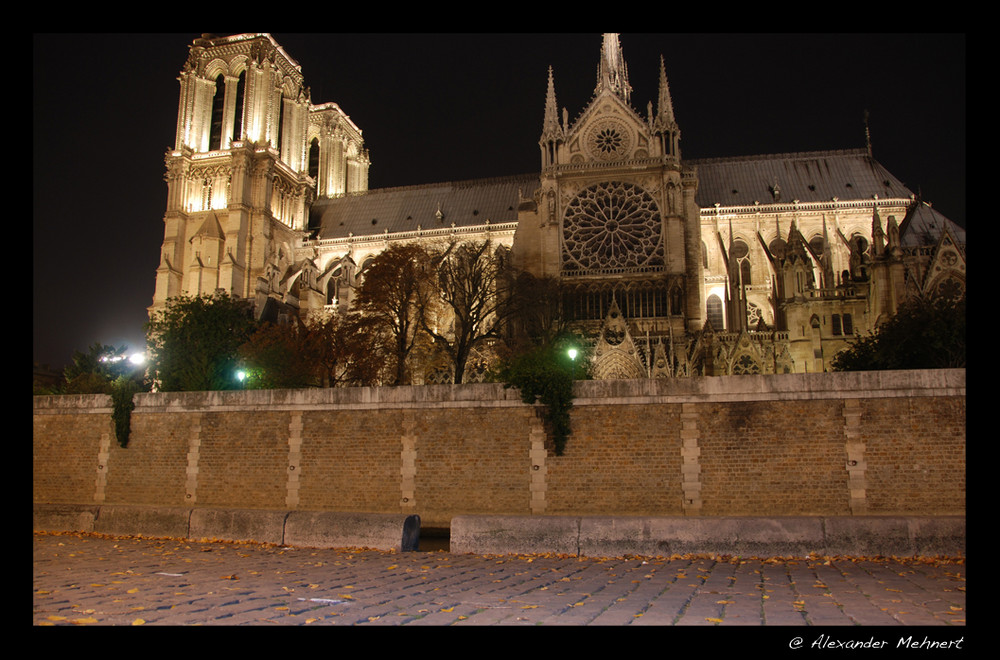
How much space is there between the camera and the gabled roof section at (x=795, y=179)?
136 ft

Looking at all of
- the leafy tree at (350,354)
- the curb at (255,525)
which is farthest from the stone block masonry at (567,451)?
the leafy tree at (350,354)

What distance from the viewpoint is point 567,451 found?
12938 millimetres

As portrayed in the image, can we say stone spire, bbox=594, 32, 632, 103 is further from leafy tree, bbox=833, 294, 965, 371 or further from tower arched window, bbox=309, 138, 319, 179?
leafy tree, bbox=833, 294, 965, 371

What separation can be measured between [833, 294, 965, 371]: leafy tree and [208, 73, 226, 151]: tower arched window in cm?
4238

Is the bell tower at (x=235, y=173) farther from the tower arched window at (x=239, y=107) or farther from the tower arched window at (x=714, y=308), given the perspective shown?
the tower arched window at (x=714, y=308)

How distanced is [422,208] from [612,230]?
782 inches

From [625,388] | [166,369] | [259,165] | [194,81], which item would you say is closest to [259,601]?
[625,388]

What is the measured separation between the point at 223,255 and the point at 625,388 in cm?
3654

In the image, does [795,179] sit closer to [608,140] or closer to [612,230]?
[608,140]

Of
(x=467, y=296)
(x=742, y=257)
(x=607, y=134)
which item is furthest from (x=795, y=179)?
(x=467, y=296)

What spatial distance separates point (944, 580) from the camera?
7312 mm

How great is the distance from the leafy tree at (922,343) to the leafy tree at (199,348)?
55.9 ft

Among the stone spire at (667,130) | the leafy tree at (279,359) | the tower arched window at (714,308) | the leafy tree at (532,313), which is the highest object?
the stone spire at (667,130)

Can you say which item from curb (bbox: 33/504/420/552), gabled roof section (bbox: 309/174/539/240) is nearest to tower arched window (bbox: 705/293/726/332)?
gabled roof section (bbox: 309/174/539/240)
